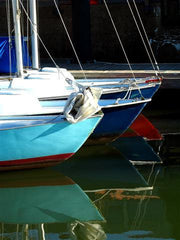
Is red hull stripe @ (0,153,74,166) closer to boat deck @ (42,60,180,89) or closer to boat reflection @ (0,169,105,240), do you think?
boat reflection @ (0,169,105,240)

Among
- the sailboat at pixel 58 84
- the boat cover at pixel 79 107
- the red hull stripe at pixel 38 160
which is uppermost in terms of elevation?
the boat cover at pixel 79 107

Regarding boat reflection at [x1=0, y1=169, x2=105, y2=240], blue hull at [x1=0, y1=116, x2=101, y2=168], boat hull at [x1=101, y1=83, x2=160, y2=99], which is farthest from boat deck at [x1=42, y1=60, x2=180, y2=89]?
blue hull at [x1=0, y1=116, x2=101, y2=168]

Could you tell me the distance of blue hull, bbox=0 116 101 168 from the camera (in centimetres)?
1193

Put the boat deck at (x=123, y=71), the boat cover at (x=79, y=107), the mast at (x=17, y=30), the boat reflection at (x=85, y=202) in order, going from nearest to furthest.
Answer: the boat reflection at (x=85, y=202) < the boat cover at (x=79, y=107) < the mast at (x=17, y=30) < the boat deck at (x=123, y=71)

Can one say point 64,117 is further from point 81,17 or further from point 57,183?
point 81,17

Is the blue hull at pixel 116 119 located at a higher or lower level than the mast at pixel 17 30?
lower

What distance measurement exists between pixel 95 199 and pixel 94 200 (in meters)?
0.04

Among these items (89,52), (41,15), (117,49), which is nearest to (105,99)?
(89,52)

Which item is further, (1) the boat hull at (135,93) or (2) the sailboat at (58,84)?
(1) the boat hull at (135,93)

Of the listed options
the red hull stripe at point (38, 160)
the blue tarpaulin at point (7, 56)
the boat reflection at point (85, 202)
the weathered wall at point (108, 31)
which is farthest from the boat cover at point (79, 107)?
the weathered wall at point (108, 31)

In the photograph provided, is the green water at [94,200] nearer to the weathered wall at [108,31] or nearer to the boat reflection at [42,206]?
the boat reflection at [42,206]

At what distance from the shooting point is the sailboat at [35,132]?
11.9 meters

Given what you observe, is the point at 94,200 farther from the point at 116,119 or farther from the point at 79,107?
the point at 116,119

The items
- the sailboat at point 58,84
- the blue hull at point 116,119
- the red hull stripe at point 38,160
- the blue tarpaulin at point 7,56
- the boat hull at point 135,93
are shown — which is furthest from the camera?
the blue tarpaulin at point 7,56
